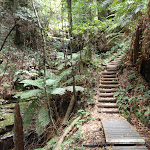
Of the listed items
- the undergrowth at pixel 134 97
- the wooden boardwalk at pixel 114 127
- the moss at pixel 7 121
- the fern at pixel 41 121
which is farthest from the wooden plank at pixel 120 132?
the moss at pixel 7 121

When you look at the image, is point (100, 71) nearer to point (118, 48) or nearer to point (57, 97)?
point (57, 97)

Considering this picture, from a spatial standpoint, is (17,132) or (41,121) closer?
(17,132)

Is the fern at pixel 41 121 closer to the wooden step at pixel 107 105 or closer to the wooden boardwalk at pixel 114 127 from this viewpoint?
the wooden boardwalk at pixel 114 127

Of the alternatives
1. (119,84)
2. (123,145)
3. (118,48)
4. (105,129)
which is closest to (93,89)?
(119,84)

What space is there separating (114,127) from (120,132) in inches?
9.5

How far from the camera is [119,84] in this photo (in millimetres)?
5266

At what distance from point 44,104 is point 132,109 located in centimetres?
312

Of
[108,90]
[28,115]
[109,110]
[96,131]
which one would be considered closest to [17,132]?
[28,115]

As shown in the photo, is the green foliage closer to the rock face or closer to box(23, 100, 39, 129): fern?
the rock face

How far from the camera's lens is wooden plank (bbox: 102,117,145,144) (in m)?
2.63

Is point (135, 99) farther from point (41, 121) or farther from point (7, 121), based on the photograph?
point (7, 121)

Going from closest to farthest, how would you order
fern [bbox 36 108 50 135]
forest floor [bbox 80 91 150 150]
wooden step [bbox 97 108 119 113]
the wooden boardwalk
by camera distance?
the wooden boardwalk
forest floor [bbox 80 91 150 150]
fern [bbox 36 108 50 135]
wooden step [bbox 97 108 119 113]

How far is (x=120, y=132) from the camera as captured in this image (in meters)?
2.98

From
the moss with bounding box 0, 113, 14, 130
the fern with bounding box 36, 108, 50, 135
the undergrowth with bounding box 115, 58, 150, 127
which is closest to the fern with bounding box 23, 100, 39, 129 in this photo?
the fern with bounding box 36, 108, 50, 135
